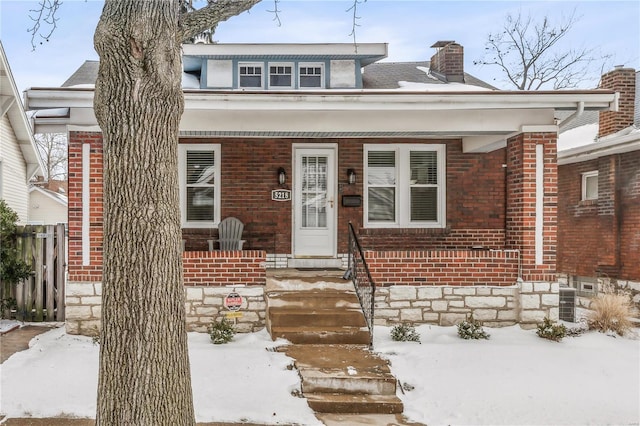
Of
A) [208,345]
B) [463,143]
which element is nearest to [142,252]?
[208,345]

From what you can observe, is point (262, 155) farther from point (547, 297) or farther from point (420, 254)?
point (547, 297)

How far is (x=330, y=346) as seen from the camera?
5664 millimetres

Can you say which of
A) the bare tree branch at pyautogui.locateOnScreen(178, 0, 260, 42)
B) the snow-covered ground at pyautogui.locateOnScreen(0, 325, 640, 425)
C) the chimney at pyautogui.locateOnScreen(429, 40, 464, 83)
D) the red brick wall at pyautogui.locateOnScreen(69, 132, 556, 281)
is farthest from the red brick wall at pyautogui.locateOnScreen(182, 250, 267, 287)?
the chimney at pyautogui.locateOnScreen(429, 40, 464, 83)

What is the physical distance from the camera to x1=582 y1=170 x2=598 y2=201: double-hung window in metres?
10.6

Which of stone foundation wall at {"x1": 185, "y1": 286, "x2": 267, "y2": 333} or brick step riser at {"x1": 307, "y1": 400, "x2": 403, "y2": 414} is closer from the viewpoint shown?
brick step riser at {"x1": 307, "y1": 400, "x2": 403, "y2": 414}

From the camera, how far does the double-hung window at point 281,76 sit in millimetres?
9477

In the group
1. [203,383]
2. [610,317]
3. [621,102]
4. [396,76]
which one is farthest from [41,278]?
[621,102]

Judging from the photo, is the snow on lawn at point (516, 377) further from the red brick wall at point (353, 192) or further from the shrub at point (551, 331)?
the red brick wall at point (353, 192)

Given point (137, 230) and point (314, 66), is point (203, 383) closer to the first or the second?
point (137, 230)

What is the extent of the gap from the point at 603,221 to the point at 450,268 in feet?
17.6

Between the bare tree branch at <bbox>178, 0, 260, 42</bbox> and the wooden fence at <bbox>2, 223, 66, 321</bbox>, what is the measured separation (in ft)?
16.7

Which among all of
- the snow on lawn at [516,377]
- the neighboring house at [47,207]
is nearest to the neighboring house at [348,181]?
the snow on lawn at [516,377]

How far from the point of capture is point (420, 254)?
6.80m

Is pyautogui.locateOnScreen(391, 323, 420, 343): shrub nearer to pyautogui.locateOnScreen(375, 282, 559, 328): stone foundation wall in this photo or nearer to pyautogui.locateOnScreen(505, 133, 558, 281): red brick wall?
pyautogui.locateOnScreen(375, 282, 559, 328): stone foundation wall
